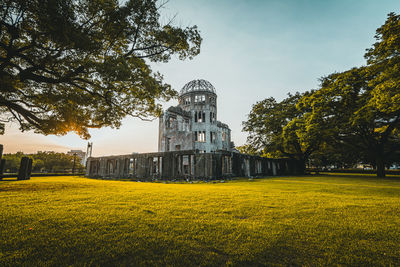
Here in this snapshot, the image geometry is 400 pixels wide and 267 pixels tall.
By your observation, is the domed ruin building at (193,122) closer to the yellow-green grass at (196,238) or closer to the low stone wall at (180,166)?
the low stone wall at (180,166)

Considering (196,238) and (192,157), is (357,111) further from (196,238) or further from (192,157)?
(196,238)

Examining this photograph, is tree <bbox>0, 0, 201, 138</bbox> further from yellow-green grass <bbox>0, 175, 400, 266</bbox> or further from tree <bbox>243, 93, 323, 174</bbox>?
tree <bbox>243, 93, 323, 174</bbox>

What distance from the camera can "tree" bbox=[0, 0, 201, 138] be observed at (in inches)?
240

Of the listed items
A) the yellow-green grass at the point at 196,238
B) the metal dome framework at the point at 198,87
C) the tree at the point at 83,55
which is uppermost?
the metal dome framework at the point at 198,87

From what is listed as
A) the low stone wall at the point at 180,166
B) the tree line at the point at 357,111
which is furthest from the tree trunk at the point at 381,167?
the low stone wall at the point at 180,166

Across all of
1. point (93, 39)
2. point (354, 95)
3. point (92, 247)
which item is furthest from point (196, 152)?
point (354, 95)

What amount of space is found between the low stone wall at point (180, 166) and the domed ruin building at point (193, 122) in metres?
15.2

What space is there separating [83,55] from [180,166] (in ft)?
30.7

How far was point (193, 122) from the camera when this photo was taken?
3656 centimetres

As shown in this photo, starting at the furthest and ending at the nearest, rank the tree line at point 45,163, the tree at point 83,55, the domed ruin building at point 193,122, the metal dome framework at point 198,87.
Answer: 1. the tree line at point 45,163
2. the metal dome framework at point 198,87
3. the domed ruin building at point 193,122
4. the tree at point 83,55

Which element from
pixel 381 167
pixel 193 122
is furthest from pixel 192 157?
Answer: pixel 193 122

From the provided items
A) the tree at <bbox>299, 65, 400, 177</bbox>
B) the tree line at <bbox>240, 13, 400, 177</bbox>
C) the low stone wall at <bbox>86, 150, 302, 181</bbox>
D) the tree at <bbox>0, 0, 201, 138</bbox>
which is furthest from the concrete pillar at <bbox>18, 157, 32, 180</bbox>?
the tree at <bbox>299, 65, 400, 177</bbox>

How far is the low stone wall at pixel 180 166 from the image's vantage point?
42.0ft

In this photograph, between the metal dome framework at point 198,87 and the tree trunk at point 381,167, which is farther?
the metal dome framework at point 198,87
